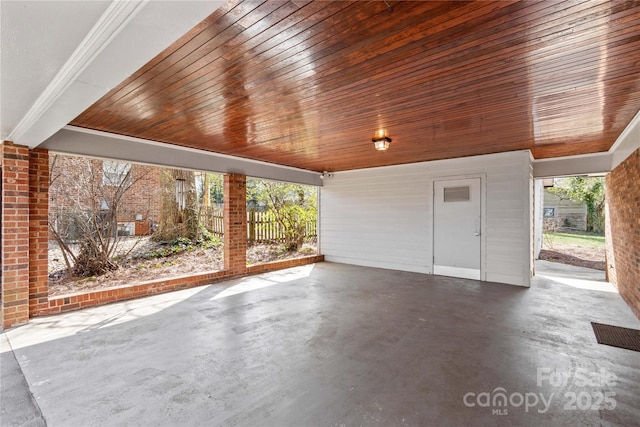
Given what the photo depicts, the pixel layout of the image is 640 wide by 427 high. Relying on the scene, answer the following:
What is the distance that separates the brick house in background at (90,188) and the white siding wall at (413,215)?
4962 millimetres

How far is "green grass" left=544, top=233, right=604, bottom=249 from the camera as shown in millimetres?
10992

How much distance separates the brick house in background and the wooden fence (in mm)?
2280

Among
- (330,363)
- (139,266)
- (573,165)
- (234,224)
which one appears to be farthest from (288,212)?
(573,165)

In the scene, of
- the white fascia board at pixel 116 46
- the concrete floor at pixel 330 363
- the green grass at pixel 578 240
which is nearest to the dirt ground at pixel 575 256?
the green grass at pixel 578 240

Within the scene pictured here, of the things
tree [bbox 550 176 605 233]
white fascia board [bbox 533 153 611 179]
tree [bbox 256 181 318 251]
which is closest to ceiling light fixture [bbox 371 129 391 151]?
white fascia board [bbox 533 153 611 179]

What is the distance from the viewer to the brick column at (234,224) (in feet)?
21.3

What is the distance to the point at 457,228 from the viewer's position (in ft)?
21.7

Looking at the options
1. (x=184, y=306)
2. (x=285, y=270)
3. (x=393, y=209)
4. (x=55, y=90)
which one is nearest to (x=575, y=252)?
(x=393, y=209)

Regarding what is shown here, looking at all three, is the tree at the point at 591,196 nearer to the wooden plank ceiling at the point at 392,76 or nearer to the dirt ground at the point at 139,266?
the wooden plank ceiling at the point at 392,76

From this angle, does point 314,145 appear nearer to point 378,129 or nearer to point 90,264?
point 378,129

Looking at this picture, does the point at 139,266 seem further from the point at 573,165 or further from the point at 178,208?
the point at 573,165

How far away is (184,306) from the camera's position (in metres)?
4.59

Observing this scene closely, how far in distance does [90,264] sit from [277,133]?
4.43 meters

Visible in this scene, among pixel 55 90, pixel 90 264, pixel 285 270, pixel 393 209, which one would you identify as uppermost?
pixel 55 90
